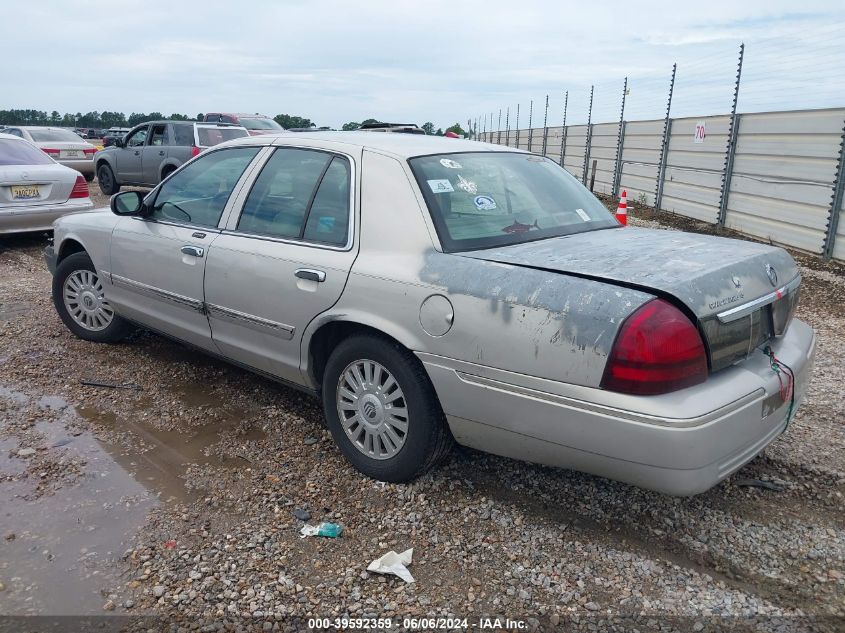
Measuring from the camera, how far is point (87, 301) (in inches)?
Answer: 200

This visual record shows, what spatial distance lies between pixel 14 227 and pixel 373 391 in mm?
7633

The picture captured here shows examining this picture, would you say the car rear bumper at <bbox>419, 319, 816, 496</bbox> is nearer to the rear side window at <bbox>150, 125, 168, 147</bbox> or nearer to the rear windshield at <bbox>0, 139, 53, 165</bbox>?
the rear windshield at <bbox>0, 139, 53, 165</bbox>

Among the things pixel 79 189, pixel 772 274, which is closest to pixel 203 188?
pixel 772 274

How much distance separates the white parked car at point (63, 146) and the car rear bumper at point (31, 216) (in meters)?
8.46

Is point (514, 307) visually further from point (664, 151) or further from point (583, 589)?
point (664, 151)

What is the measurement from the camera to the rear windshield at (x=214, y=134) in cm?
1339

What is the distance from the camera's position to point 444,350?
275 cm

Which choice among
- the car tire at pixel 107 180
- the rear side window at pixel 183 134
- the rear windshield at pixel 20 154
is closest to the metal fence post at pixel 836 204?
the rear windshield at pixel 20 154

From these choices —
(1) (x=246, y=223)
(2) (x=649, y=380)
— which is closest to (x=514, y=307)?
(2) (x=649, y=380)

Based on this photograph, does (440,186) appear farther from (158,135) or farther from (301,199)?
(158,135)

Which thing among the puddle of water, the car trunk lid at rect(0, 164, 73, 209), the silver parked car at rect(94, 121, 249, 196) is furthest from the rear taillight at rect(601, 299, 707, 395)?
the silver parked car at rect(94, 121, 249, 196)

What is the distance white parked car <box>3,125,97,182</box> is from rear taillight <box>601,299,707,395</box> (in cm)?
1722

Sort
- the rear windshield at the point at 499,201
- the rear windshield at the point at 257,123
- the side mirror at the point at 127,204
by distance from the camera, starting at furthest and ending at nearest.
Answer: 1. the rear windshield at the point at 257,123
2. the side mirror at the point at 127,204
3. the rear windshield at the point at 499,201

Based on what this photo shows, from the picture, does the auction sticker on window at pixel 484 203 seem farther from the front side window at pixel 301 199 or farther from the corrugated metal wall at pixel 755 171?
the corrugated metal wall at pixel 755 171
